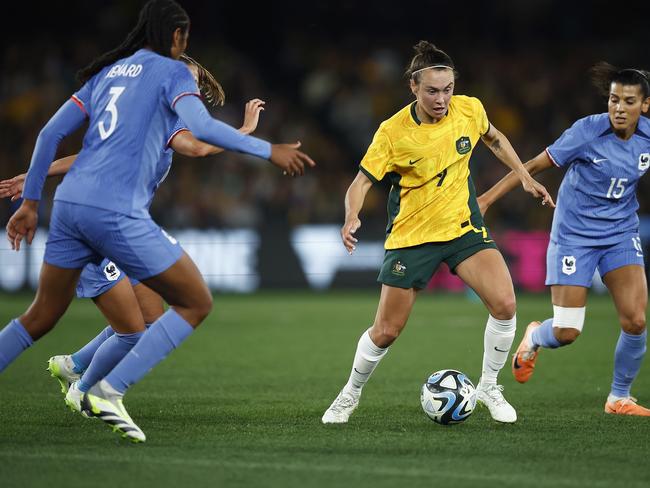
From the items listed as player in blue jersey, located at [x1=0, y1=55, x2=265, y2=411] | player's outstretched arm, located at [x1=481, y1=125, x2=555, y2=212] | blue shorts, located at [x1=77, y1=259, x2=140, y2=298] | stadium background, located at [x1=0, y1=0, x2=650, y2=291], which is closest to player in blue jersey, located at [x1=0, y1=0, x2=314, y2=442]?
player in blue jersey, located at [x1=0, y1=55, x2=265, y2=411]

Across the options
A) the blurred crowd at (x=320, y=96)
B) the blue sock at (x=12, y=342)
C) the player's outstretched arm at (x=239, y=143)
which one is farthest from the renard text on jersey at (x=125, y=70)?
the blurred crowd at (x=320, y=96)

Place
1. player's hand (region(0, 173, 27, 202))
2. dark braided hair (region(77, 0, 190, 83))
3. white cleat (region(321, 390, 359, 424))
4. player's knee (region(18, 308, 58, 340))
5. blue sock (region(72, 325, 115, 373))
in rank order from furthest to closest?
blue sock (region(72, 325, 115, 373)) → white cleat (region(321, 390, 359, 424)) → player's hand (region(0, 173, 27, 202)) → player's knee (region(18, 308, 58, 340)) → dark braided hair (region(77, 0, 190, 83))

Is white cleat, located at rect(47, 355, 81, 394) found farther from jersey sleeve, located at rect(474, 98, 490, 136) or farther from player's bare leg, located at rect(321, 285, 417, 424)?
jersey sleeve, located at rect(474, 98, 490, 136)

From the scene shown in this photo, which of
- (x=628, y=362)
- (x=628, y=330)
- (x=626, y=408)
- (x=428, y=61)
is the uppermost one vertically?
(x=428, y=61)

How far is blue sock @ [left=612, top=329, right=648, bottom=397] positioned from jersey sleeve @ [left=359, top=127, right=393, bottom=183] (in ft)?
7.38

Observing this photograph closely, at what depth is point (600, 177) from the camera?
24.4ft

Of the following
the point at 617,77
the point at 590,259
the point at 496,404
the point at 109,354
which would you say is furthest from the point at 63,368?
the point at 617,77

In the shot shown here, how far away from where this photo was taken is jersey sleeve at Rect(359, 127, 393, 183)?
6766 mm

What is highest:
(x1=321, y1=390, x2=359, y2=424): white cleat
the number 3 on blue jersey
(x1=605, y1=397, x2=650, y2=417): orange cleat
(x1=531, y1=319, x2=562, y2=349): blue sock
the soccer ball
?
the number 3 on blue jersey

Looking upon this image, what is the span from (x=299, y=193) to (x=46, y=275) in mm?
14255

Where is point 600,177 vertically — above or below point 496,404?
above

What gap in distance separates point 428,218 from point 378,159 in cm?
50

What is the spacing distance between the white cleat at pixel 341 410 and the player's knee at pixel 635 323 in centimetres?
204

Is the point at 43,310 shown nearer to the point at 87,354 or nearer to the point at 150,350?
the point at 150,350
